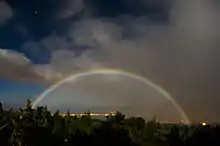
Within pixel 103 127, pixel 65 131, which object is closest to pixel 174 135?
pixel 103 127

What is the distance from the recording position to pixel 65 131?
299 feet

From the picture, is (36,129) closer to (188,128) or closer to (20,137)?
(20,137)

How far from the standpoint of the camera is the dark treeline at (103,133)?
78.9m

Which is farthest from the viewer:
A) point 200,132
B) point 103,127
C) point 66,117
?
point 66,117

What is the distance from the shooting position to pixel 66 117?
114750 millimetres

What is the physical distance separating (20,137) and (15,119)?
7.67ft

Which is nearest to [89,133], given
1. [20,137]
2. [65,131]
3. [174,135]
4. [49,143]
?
[65,131]

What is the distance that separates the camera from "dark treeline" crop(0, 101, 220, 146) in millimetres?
78875

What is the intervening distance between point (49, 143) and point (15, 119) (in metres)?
31.3

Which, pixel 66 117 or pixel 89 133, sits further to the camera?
pixel 66 117

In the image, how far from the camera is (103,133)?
9188cm

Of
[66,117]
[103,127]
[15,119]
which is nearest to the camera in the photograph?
[15,119]

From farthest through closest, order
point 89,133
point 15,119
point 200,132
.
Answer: point 200,132
point 89,133
point 15,119

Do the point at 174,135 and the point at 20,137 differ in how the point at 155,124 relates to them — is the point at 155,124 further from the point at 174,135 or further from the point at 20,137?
the point at 20,137
